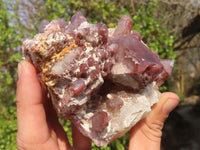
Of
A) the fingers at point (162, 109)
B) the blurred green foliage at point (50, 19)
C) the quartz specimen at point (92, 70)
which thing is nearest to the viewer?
the quartz specimen at point (92, 70)

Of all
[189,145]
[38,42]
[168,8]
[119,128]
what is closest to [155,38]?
[168,8]

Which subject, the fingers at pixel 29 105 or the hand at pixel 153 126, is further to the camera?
the hand at pixel 153 126

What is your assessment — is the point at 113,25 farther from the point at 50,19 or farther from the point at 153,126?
the point at 153,126

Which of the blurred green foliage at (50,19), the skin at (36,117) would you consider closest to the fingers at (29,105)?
the skin at (36,117)

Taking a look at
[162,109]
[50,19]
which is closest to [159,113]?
[162,109]

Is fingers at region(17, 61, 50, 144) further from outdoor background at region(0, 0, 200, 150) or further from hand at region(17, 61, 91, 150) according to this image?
outdoor background at region(0, 0, 200, 150)

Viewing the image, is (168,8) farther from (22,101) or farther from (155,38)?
(22,101)

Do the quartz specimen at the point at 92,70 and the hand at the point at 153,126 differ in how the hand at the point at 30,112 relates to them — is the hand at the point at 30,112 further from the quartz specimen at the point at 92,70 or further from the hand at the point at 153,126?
the hand at the point at 153,126
